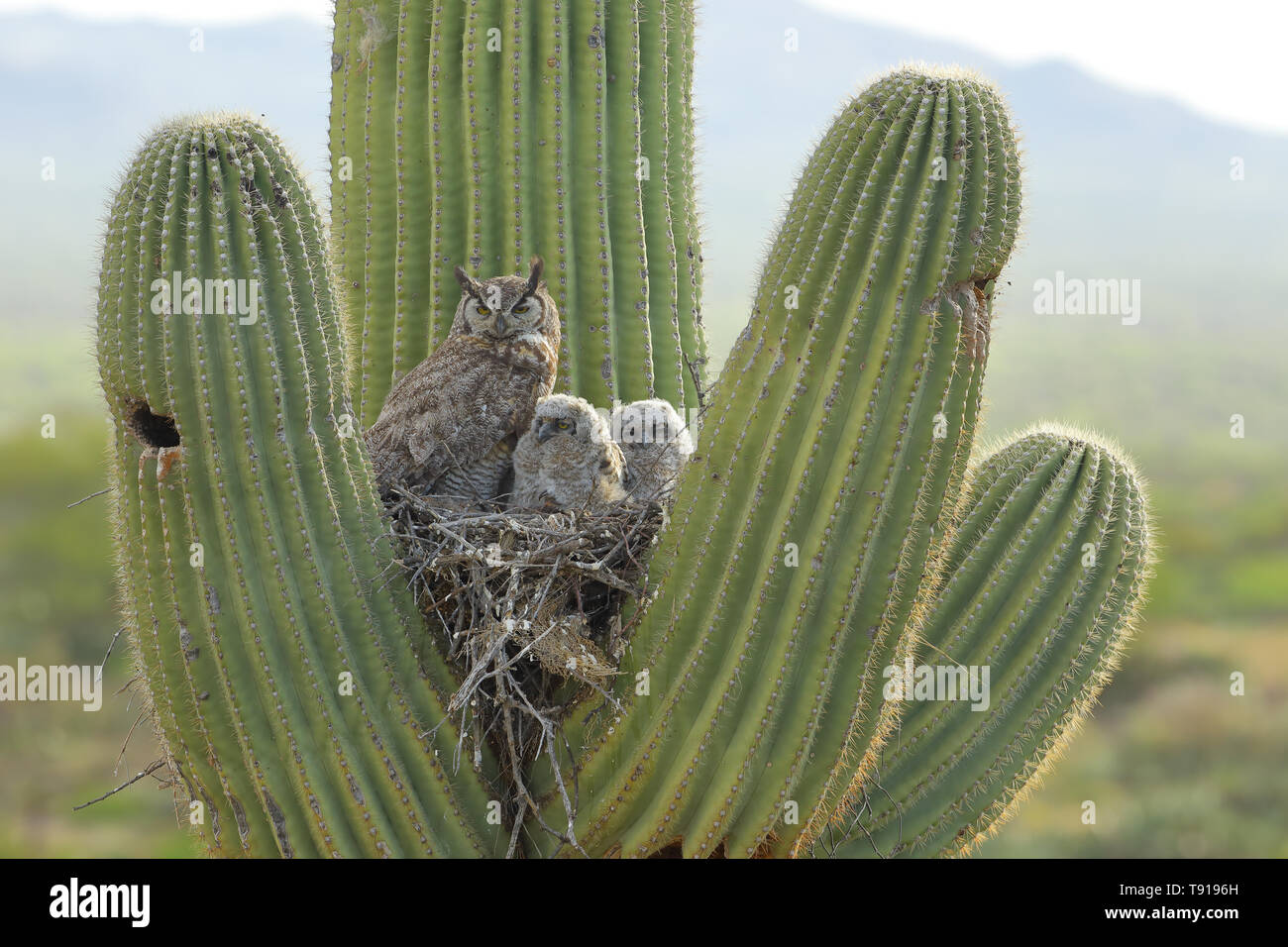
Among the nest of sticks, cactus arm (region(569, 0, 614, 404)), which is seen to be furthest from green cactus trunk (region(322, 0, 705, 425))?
the nest of sticks

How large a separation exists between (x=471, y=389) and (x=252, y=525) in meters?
1.88

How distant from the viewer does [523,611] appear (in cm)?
433

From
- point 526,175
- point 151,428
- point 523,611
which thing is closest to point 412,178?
point 526,175

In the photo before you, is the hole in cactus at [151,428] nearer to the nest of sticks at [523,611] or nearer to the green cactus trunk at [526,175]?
the nest of sticks at [523,611]

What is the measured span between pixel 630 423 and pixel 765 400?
6.46ft

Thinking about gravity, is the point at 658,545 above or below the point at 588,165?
below

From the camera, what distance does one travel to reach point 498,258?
222 inches

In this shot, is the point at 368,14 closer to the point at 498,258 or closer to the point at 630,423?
the point at 498,258

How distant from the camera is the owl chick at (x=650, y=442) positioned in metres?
5.59

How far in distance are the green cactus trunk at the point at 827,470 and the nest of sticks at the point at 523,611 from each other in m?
0.40

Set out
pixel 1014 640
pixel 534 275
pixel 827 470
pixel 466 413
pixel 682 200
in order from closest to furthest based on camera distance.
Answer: pixel 827 470 → pixel 1014 640 → pixel 534 275 → pixel 466 413 → pixel 682 200

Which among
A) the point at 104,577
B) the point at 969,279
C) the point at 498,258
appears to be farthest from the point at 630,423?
the point at 104,577

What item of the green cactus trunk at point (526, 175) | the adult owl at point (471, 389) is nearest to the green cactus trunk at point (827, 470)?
the adult owl at point (471, 389)

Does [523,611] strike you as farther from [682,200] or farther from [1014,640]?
[682,200]
